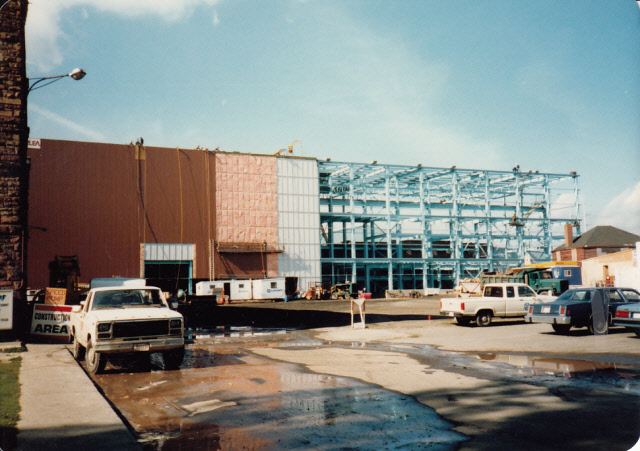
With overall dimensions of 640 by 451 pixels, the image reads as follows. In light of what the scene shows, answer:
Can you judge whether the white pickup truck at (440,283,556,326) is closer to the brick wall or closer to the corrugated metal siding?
the brick wall

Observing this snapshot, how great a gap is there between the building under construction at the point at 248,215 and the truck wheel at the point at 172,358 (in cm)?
2633

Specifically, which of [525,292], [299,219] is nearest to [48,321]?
[525,292]

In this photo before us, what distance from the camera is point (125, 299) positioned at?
11625 mm

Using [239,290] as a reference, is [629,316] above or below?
above

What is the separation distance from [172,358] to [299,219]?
1703 inches

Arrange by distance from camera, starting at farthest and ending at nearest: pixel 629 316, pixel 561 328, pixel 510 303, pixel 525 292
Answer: pixel 525 292, pixel 510 303, pixel 561 328, pixel 629 316

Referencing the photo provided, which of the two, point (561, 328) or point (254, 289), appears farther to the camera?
point (254, 289)

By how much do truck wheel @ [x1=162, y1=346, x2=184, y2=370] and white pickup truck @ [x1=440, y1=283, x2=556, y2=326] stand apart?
501 inches

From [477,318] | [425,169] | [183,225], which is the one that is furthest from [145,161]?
[477,318]

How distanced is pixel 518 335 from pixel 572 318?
1.81m

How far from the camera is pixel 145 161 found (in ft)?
151

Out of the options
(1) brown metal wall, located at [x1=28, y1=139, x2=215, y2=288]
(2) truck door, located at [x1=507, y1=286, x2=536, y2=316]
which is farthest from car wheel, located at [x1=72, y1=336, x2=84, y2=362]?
(1) brown metal wall, located at [x1=28, y1=139, x2=215, y2=288]

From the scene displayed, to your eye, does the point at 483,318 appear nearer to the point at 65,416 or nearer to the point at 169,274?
the point at 65,416

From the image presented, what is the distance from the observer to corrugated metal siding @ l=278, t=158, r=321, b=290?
53.2 meters
